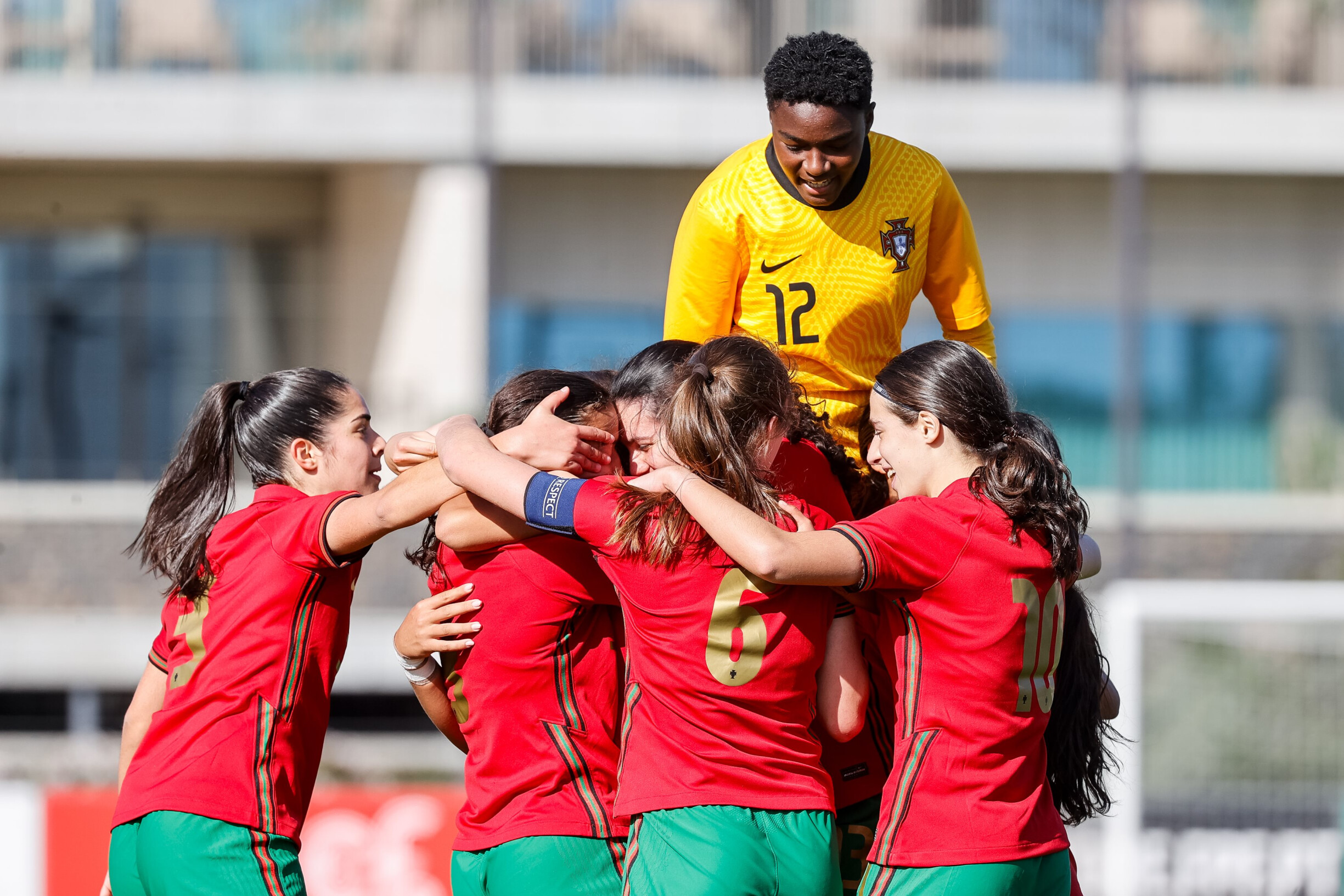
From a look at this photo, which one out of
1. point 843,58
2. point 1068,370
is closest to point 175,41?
point 1068,370

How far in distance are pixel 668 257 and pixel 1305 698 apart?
6.90m

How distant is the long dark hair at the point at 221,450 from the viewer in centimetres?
316

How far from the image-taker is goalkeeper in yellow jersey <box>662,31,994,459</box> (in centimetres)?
320

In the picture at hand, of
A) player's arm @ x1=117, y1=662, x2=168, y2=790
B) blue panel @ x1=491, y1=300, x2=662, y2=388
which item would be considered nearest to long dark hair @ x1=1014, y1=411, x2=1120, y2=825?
player's arm @ x1=117, y1=662, x2=168, y2=790

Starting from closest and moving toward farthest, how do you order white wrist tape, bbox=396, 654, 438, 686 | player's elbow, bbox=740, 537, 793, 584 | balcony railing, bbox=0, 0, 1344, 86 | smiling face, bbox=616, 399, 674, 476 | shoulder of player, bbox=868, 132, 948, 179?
player's elbow, bbox=740, 537, 793, 584 → smiling face, bbox=616, 399, 674, 476 → white wrist tape, bbox=396, 654, 438, 686 → shoulder of player, bbox=868, 132, 948, 179 → balcony railing, bbox=0, 0, 1344, 86

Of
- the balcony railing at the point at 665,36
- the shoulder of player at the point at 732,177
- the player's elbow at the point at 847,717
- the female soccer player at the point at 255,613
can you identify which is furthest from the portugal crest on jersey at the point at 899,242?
the balcony railing at the point at 665,36

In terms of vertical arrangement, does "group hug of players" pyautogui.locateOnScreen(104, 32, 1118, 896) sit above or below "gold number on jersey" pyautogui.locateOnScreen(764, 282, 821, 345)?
below

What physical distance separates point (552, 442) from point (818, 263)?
31.1 inches

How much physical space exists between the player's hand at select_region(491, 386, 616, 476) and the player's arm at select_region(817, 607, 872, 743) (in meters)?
0.59

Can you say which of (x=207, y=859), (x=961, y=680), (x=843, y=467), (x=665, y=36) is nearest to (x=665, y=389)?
(x=843, y=467)

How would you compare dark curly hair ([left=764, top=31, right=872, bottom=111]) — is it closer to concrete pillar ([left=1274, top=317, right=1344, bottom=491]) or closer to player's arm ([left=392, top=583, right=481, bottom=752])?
player's arm ([left=392, top=583, right=481, bottom=752])

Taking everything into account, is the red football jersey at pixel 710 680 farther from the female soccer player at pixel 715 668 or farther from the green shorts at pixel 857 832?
the green shorts at pixel 857 832

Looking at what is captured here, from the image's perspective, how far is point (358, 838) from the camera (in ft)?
22.3

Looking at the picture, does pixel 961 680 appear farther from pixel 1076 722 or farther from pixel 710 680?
pixel 1076 722
